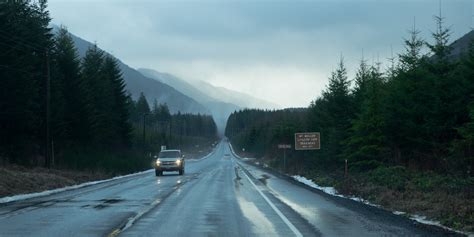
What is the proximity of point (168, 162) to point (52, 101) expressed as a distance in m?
13.3

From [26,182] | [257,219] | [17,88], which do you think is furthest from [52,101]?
[257,219]

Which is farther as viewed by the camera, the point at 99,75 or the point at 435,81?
the point at 99,75

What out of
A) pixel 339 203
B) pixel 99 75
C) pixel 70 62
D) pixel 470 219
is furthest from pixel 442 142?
pixel 99 75

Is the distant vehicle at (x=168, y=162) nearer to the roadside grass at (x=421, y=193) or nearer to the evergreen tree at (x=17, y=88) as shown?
the evergreen tree at (x=17, y=88)

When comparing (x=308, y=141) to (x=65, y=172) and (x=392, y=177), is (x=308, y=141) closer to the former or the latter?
(x=65, y=172)

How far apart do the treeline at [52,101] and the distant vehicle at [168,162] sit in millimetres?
5825

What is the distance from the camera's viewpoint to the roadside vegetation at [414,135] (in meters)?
18.0

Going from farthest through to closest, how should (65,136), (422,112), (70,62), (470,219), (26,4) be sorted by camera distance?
1. (70,62)
2. (65,136)
3. (26,4)
4. (422,112)
5. (470,219)

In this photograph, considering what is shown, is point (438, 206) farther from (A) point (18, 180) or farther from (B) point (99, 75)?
(B) point (99, 75)

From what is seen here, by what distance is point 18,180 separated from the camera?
26391mm

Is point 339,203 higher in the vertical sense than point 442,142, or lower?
lower

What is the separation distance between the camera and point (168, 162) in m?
46.7

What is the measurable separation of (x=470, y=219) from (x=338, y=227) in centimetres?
297

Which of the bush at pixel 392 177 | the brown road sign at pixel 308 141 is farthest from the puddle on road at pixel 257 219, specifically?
the brown road sign at pixel 308 141
